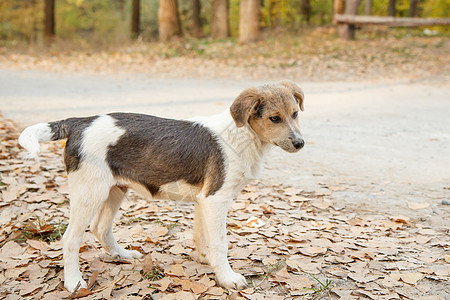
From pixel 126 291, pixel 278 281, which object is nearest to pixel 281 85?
pixel 278 281

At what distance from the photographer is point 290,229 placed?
4.86 m

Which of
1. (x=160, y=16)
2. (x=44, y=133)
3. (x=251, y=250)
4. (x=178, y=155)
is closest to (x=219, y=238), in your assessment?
(x=178, y=155)

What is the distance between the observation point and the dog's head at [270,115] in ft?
11.7

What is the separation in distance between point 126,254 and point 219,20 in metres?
21.8

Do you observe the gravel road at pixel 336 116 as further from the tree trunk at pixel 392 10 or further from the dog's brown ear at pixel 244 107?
the tree trunk at pixel 392 10

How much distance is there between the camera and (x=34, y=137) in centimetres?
349

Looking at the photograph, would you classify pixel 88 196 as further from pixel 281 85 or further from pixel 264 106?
pixel 281 85

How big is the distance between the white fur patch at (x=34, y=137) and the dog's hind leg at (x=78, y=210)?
13.6 inches

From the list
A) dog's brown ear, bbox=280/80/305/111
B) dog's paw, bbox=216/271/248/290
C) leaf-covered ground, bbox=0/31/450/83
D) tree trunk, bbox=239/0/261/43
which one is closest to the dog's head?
dog's brown ear, bbox=280/80/305/111

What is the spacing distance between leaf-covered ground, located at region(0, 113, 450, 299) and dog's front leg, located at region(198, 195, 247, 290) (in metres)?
0.10

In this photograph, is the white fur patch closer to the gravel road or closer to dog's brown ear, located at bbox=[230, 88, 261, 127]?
dog's brown ear, located at bbox=[230, 88, 261, 127]

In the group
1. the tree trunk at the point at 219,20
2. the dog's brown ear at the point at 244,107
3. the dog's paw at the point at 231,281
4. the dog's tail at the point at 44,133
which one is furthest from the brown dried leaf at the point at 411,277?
the tree trunk at the point at 219,20

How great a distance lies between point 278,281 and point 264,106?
57.5 inches

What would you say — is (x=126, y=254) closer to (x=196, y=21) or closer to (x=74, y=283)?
(x=74, y=283)
